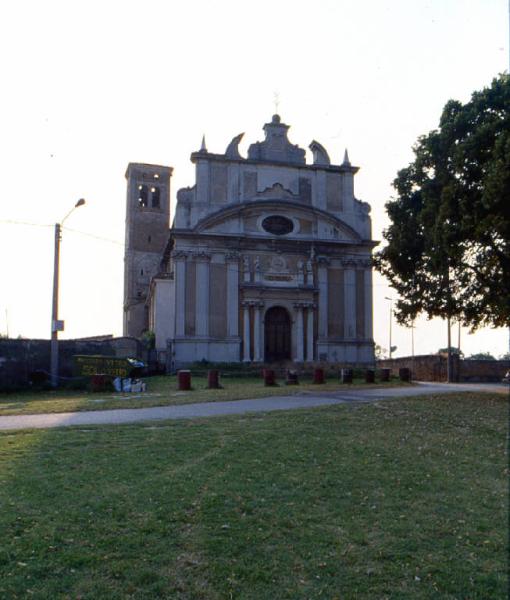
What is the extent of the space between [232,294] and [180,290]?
3025mm

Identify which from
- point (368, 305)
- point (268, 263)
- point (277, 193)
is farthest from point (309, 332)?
point (277, 193)

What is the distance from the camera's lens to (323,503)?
753 cm

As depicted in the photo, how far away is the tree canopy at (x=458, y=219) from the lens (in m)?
17.9

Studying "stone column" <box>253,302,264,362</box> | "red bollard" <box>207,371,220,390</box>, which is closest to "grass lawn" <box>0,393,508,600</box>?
"red bollard" <box>207,371,220,390</box>

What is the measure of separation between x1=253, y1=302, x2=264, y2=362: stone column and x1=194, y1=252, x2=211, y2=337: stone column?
286 cm

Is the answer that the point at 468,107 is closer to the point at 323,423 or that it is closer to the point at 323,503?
the point at 323,423

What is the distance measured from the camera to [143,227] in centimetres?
6044

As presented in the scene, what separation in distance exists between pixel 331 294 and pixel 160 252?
25853 millimetres

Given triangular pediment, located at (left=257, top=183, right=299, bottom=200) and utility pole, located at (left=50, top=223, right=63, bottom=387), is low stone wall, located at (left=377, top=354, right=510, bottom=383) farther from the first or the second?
utility pole, located at (left=50, top=223, right=63, bottom=387)

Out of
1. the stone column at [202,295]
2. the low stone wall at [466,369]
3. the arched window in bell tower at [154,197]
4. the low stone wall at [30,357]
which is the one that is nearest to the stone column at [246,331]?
the stone column at [202,295]

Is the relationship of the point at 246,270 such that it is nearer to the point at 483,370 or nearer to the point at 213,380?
the point at 213,380

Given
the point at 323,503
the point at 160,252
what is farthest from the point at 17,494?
the point at 160,252

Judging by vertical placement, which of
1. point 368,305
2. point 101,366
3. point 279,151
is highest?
point 279,151

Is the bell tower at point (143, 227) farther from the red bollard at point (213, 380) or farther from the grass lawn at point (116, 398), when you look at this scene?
the red bollard at point (213, 380)
